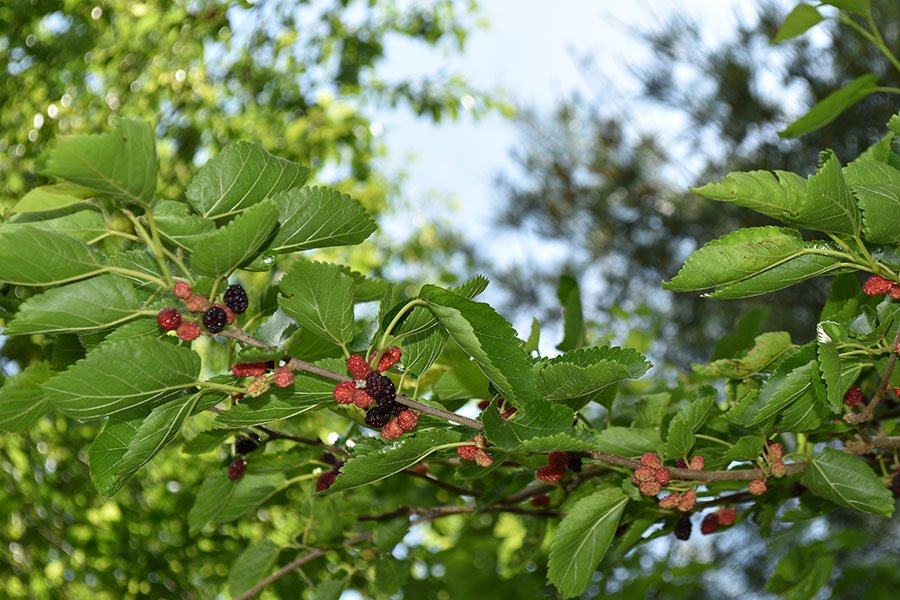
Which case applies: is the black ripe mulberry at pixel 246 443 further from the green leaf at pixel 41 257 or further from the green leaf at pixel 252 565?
the green leaf at pixel 41 257

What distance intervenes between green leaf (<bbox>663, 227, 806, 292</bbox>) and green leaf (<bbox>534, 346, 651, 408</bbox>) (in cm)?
6

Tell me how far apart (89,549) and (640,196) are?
9.38 ft

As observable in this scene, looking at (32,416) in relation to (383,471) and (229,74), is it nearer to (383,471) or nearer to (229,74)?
→ (383,471)

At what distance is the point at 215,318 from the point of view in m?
0.54

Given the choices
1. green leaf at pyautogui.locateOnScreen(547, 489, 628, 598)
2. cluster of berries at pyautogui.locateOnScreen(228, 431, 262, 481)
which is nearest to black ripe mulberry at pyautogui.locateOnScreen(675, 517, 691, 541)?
green leaf at pyautogui.locateOnScreen(547, 489, 628, 598)

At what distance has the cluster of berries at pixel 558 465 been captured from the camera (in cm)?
65

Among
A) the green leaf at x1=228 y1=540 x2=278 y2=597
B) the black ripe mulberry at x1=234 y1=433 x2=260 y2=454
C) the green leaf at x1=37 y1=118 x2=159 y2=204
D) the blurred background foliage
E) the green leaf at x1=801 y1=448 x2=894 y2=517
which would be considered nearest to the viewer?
the green leaf at x1=37 y1=118 x2=159 y2=204

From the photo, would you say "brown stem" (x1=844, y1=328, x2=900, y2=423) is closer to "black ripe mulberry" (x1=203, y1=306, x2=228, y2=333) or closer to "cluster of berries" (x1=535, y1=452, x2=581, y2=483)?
"cluster of berries" (x1=535, y1=452, x2=581, y2=483)

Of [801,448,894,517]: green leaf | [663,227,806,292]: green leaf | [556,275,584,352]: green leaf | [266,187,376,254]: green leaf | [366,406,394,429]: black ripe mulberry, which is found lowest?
[556,275,584,352]: green leaf

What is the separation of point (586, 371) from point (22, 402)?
40 centimetres

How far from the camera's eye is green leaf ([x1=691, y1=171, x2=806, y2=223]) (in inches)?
20.4

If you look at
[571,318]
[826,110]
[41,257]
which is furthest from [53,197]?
[826,110]

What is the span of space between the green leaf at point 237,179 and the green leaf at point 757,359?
0.38 meters

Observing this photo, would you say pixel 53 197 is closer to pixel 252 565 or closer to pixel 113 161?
pixel 113 161
